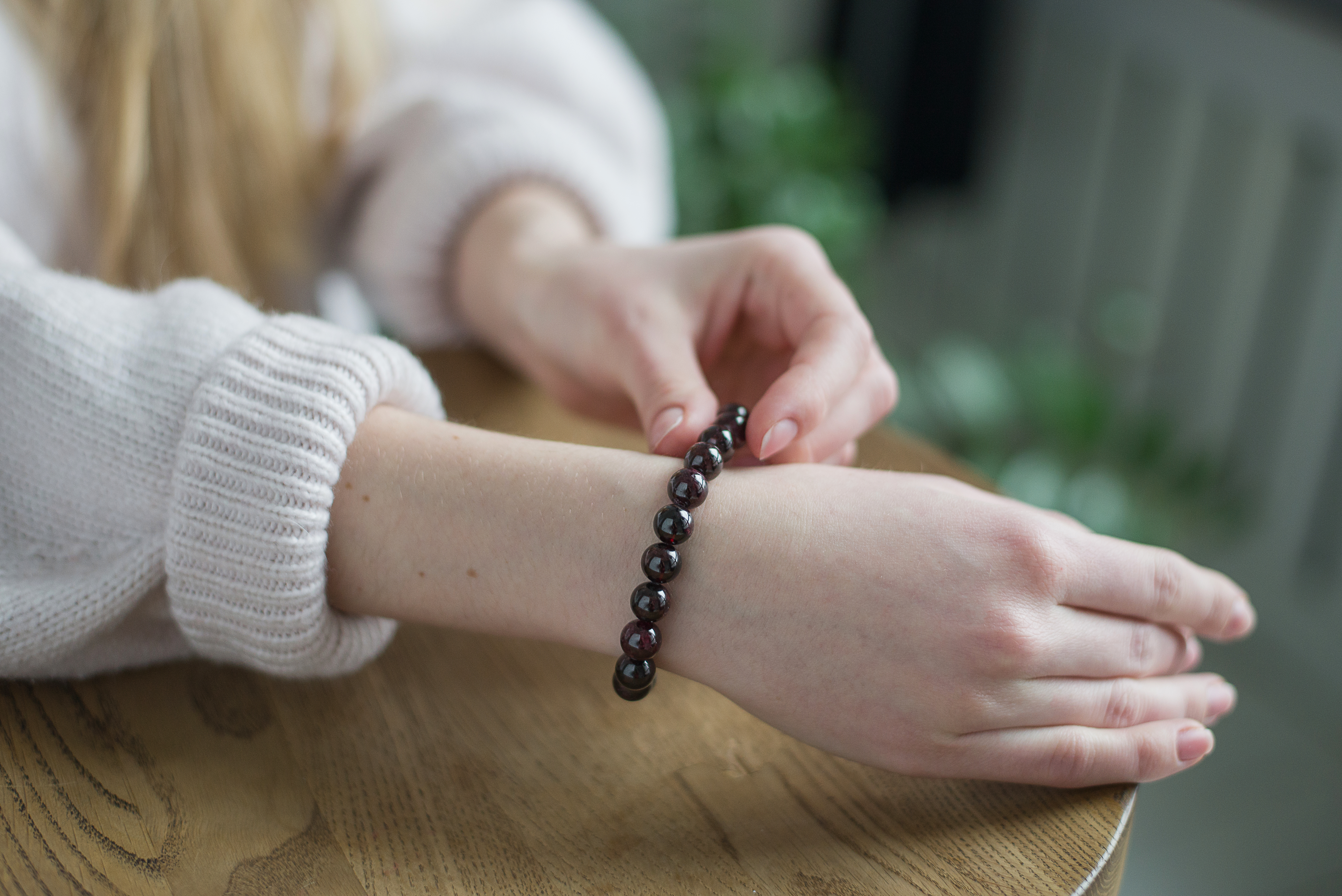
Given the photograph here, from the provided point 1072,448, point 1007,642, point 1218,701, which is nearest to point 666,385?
point 1007,642

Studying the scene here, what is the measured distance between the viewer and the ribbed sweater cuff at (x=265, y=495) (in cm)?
45

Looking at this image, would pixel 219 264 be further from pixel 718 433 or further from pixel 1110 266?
pixel 1110 266

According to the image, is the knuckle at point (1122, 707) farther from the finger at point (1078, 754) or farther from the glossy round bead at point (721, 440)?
the glossy round bead at point (721, 440)

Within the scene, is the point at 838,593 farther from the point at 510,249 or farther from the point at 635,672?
the point at 510,249

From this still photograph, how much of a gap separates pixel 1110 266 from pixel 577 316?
133 centimetres

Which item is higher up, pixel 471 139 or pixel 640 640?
pixel 471 139

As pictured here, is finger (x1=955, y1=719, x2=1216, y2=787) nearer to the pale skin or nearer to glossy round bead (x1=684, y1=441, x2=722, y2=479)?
the pale skin

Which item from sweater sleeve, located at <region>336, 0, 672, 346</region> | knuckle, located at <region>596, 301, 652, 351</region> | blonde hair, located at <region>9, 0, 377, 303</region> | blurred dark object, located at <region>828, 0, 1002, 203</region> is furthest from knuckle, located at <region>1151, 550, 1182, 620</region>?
blurred dark object, located at <region>828, 0, 1002, 203</region>

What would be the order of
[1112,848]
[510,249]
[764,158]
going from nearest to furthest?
1. [1112,848]
2. [510,249]
3. [764,158]

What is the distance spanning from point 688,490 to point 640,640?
0.07m

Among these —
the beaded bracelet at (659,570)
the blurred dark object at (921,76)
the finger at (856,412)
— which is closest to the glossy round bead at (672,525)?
the beaded bracelet at (659,570)

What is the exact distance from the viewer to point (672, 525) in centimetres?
45

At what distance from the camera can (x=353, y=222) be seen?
0.89 metres

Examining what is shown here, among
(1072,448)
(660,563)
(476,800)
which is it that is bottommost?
(1072,448)
